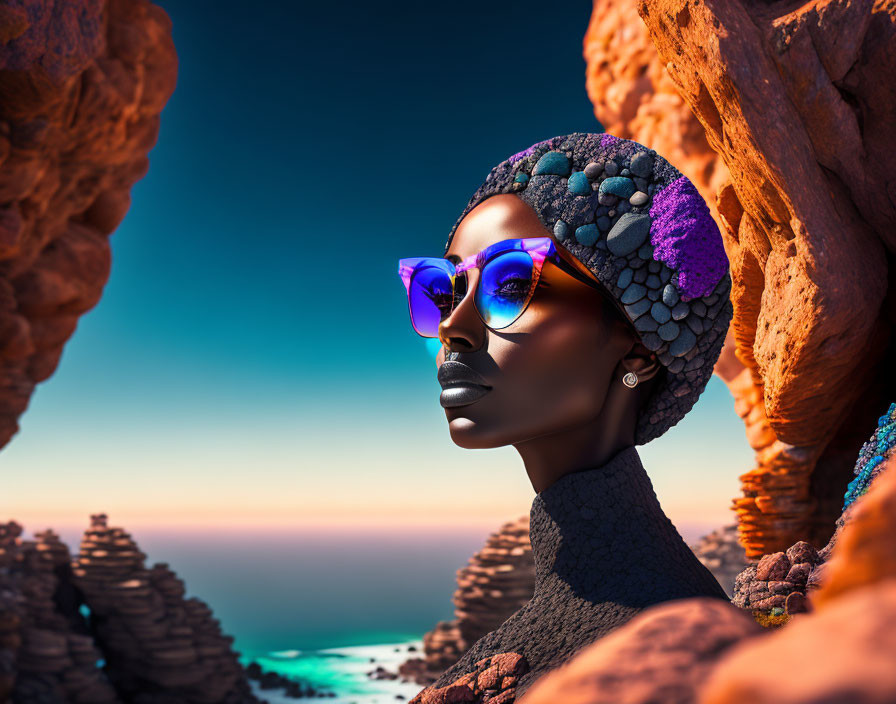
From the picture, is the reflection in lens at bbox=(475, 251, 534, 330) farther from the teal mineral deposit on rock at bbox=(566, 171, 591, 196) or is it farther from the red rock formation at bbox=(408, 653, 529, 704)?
the red rock formation at bbox=(408, 653, 529, 704)

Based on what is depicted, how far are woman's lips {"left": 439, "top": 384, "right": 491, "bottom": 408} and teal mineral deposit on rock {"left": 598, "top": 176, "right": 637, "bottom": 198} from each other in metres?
0.74

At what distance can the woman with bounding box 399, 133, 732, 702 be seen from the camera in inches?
81.0

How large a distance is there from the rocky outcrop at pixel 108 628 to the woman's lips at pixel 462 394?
10.8m

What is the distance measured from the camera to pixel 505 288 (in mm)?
2105

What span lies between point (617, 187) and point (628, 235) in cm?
18

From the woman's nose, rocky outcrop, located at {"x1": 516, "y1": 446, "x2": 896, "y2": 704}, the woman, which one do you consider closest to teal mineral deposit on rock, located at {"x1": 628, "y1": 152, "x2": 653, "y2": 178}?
the woman

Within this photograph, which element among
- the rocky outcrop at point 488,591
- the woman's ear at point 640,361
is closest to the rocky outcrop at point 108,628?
the rocky outcrop at point 488,591

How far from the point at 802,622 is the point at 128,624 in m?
13.3

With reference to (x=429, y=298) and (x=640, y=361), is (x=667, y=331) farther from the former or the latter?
(x=429, y=298)

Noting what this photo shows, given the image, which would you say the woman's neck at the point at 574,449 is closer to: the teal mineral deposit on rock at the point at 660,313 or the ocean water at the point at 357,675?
the teal mineral deposit on rock at the point at 660,313

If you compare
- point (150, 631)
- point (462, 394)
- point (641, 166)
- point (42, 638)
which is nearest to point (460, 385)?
point (462, 394)

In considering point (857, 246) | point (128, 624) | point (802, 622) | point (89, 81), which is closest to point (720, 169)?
point (857, 246)

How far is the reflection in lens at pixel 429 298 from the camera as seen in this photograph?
2320 millimetres

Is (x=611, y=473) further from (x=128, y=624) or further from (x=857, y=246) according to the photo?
(x=128, y=624)
